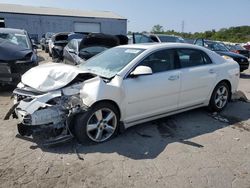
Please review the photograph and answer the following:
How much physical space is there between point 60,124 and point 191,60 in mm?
2864

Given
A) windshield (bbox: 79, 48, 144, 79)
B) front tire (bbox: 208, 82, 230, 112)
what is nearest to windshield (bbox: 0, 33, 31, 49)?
windshield (bbox: 79, 48, 144, 79)

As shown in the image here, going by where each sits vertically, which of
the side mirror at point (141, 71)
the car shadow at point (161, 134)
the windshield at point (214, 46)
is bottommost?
the car shadow at point (161, 134)

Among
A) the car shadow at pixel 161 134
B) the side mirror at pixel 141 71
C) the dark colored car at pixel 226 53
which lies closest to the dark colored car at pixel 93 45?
the car shadow at pixel 161 134

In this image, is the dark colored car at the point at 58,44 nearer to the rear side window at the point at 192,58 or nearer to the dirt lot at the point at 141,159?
the rear side window at the point at 192,58

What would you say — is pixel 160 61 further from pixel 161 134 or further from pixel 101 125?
pixel 101 125

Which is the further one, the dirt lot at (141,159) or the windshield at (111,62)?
the windshield at (111,62)

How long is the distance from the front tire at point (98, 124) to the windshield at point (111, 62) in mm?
569

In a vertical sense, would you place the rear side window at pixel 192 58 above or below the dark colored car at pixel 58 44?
above

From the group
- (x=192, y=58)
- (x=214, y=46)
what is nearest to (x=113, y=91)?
(x=192, y=58)

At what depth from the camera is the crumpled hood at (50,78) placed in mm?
4527

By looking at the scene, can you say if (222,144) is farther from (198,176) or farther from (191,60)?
(191,60)

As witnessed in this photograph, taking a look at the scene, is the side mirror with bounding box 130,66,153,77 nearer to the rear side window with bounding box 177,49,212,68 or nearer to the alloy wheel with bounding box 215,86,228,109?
the rear side window with bounding box 177,49,212,68

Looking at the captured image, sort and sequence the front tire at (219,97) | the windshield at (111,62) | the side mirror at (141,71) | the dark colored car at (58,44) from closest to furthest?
the side mirror at (141,71), the windshield at (111,62), the front tire at (219,97), the dark colored car at (58,44)

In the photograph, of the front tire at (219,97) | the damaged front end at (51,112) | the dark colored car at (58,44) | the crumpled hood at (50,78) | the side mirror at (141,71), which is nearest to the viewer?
the damaged front end at (51,112)
